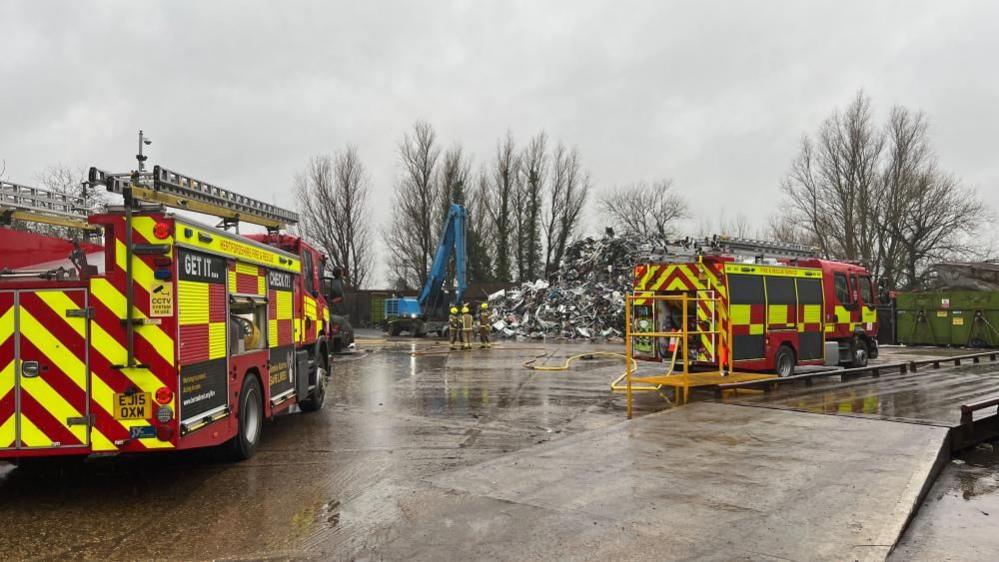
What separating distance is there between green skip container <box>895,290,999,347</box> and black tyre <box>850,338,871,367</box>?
12.3 metres

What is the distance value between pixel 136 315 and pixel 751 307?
1079 centimetres

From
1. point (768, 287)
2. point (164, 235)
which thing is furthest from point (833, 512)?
point (768, 287)

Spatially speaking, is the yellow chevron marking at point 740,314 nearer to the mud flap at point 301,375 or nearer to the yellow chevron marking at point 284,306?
the mud flap at point 301,375

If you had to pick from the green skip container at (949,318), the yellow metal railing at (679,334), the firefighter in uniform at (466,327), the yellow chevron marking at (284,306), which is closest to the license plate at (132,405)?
the yellow chevron marking at (284,306)

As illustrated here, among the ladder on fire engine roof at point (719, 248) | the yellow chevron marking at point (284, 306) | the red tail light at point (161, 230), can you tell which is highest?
the ladder on fire engine roof at point (719, 248)

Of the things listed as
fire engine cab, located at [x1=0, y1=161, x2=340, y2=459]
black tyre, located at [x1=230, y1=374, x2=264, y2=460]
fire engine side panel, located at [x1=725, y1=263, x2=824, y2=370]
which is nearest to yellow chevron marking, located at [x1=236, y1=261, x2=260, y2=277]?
fire engine cab, located at [x1=0, y1=161, x2=340, y2=459]

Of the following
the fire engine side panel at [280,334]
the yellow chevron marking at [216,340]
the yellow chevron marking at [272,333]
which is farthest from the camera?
the fire engine side panel at [280,334]

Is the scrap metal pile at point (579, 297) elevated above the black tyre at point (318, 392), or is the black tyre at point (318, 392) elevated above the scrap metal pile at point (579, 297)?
the scrap metal pile at point (579, 297)

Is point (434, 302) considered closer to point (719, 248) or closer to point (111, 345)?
point (719, 248)

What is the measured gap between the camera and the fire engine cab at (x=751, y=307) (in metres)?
12.7

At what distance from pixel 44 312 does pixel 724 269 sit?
1052 cm

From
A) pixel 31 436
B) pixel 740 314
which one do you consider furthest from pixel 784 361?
pixel 31 436

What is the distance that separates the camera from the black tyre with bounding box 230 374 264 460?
279 inches

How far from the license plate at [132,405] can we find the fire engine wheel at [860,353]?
14950 millimetres
